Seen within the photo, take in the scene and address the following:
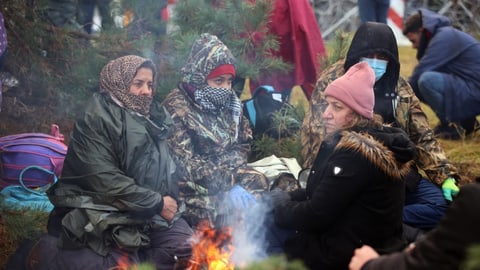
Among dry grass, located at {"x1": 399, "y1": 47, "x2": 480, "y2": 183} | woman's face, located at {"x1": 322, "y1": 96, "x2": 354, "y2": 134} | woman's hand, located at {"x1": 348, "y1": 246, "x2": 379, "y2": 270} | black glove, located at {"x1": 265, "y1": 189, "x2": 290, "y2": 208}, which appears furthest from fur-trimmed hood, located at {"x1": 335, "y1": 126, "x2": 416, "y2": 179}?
dry grass, located at {"x1": 399, "y1": 47, "x2": 480, "y2": 183}

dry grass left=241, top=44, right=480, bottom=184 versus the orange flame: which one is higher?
the orange flame

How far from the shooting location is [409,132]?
15.6ft

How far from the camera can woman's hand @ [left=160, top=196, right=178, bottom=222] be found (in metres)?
3.87

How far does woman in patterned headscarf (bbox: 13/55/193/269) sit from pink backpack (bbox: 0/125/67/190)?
0.51 metres

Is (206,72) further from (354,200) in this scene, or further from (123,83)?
(354,200)

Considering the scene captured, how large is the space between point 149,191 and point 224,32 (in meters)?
2.11

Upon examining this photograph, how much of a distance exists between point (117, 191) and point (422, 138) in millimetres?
2272

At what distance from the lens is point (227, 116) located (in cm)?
454

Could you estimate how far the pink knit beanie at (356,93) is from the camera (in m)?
3.58

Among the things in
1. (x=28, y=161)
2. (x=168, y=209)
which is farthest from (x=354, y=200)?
(x=28, y=161)

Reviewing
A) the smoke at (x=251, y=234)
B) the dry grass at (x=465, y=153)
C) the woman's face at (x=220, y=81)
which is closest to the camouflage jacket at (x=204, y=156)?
the woman's face at (x=220, y=81)

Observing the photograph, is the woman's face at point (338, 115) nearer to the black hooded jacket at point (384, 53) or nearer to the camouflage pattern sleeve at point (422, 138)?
the black hooded jacket at point (384, 53)

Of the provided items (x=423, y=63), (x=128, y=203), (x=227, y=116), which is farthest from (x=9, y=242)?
(x=423, y=63)

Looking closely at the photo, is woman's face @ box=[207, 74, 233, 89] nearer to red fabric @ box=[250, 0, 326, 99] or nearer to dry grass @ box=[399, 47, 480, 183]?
red fabric @ box=[250, 0, 326, 99]
